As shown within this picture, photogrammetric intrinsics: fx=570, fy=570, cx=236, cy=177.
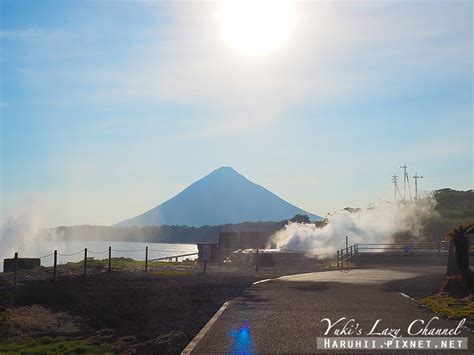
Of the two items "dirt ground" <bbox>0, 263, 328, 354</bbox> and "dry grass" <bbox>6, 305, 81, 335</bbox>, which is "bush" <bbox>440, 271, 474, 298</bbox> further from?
"dry grass" <bbox>6, 305, 81, 335</bbox>

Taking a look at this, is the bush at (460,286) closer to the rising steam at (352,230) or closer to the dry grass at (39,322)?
the dry grass at (39,322)

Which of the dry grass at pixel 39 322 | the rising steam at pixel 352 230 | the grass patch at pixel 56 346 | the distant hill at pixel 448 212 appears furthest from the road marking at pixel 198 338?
the distant hill at pixel 448 212

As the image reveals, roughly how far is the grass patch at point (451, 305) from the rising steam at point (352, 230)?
38.8 m

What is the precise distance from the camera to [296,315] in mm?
13414

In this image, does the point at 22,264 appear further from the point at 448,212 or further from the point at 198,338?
the point at 448,212

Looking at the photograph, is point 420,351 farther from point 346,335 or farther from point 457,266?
point 457,266

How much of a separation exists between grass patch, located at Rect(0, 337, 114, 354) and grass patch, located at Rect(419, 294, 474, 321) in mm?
7799

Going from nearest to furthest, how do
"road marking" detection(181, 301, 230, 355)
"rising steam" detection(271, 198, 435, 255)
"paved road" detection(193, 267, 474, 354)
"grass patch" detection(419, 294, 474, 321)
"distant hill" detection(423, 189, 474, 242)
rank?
1. "road marking" detection(181, 301, 230, 355)
2. "paved road" detection(193, 267, 474, 354)
3. "grass patch" detection(419, 294, 474, 321)
4. "rising steam" detection(271, 198, 435, 255)
5. "distant hill" detection(423, 189, 474, 242)

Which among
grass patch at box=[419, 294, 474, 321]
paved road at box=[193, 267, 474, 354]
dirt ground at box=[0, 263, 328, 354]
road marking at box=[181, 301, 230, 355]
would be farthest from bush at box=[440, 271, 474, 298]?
road marking at box=[181, 301, 230, 355]

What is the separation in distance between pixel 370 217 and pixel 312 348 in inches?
2800

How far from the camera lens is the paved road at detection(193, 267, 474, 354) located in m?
10.2

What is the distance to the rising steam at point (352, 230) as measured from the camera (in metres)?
66.7

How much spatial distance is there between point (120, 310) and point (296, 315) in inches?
210

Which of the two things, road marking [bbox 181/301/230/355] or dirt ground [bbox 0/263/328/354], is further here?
dirt ground [bbox 0/263/328/354]
